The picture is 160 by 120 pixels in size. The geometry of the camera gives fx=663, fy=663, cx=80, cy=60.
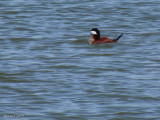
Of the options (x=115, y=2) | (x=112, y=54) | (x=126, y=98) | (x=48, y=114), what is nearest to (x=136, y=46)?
(x=112, y=54)

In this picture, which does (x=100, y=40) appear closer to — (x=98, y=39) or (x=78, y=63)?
(x=98, y=39)

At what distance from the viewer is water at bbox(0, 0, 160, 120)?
10758 millimetres

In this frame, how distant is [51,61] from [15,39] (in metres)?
3.17

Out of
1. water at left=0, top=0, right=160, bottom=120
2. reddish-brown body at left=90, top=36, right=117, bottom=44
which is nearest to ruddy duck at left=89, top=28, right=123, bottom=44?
reddish-brown body at left=90, top=36, right=117, bottom=44

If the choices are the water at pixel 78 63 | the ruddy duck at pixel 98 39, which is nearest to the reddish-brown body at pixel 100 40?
the ruddy duck at pixel 98 39

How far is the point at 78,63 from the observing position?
47.4 ft

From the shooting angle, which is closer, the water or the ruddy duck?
the water

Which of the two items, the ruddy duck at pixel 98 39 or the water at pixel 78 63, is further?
the ruddy duck at pixel 98 39

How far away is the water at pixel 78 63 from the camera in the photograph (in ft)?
35.3

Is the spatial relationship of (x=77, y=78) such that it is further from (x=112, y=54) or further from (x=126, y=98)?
(x=112, y=54)

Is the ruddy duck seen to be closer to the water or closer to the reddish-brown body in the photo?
the reddish-brown body

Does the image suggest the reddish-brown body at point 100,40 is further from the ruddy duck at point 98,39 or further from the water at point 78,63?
the water at point 78,63

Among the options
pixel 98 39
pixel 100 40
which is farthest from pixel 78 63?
pixel 98 39

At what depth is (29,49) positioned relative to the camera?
16094 mm
